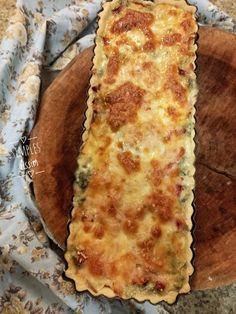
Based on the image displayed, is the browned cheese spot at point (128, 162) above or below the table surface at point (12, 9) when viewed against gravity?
below

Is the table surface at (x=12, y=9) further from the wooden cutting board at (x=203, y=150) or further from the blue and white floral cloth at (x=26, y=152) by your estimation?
the wooden cutting board at (x=203, y=150)

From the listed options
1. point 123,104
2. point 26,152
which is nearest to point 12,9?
point 26,152

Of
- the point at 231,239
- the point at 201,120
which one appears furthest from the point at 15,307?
the point at 201,120

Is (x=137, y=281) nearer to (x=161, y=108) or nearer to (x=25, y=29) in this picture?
(x=161, y=108)

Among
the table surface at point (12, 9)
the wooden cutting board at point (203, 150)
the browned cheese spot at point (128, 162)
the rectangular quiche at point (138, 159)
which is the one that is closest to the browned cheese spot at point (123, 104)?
the rectangular quiche at point (138, 159)

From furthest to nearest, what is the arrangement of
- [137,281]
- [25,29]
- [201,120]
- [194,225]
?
[25,29], [201,120], [194,225], [137,281]

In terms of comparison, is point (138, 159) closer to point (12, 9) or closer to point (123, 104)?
point (123, 104)
